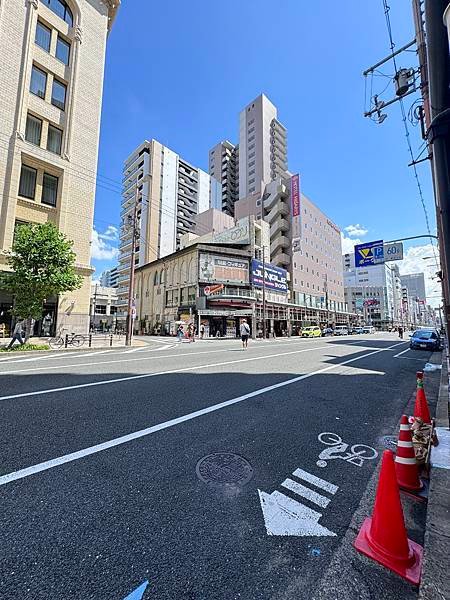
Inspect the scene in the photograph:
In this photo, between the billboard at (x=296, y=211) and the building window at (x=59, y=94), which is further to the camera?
the billboard at (x=296, y=211)

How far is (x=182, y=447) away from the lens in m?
3.62

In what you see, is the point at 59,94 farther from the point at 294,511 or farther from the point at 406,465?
the point at 406,465

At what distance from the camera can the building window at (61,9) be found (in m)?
23.1

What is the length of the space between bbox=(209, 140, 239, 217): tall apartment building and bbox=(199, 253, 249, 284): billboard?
193 feet

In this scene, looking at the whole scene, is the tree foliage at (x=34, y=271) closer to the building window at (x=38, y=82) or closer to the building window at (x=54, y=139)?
the building window at (x=54, y=139)

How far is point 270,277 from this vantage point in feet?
152

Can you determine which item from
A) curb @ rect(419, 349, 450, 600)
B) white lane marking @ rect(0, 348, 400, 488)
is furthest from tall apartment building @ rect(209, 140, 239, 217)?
curb @ rect(419, 349, 450, 600)

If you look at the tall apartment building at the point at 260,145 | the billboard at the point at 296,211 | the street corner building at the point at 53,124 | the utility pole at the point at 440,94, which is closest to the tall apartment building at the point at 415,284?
the tall apartment building at the point at 260,145

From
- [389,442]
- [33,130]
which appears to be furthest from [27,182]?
[389,442]

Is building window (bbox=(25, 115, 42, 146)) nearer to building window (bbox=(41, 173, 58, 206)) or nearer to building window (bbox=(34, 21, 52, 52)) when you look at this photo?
building window (bbox=(41, 173, 58, 206))

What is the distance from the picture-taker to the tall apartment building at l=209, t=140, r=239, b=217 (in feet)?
311

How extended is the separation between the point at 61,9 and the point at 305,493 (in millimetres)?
37171

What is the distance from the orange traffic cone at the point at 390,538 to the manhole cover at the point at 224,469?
3.94ft

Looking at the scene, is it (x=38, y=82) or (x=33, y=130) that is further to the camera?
(x=38, y=82)
